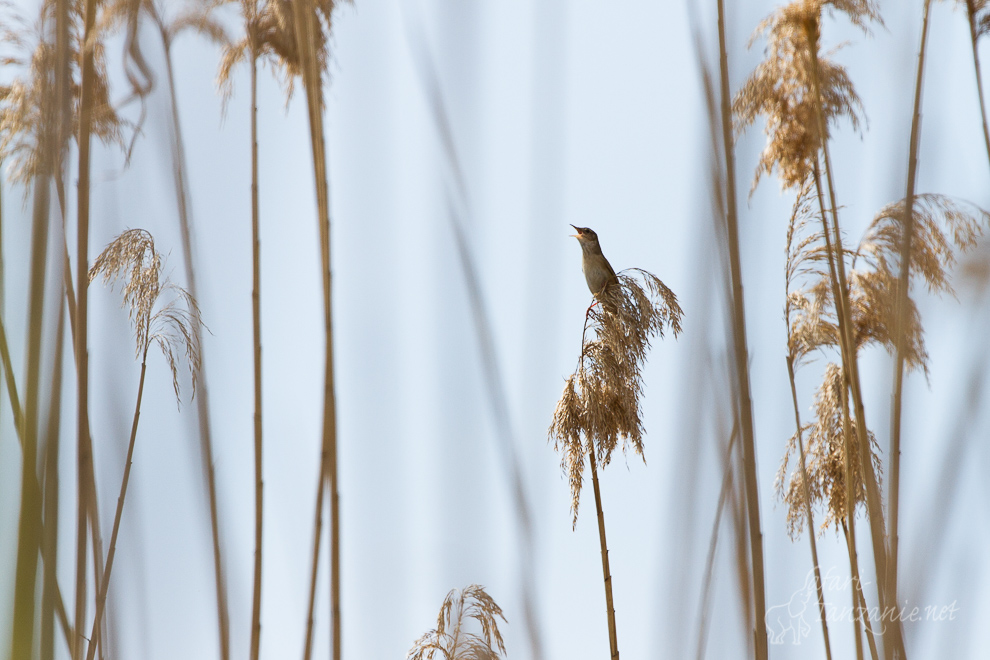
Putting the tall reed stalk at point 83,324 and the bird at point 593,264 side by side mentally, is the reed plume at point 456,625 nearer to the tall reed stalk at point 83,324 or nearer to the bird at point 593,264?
the tall reed stalk at point 83,324

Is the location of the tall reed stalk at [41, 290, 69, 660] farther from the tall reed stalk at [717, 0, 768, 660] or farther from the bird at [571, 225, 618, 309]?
the bird at [571, 225, 618, 309]

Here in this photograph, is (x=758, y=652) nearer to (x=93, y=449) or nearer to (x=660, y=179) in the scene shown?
(x=660, y=179)

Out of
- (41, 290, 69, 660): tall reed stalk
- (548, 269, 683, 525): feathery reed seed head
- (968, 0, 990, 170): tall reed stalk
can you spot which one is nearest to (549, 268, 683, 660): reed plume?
(548, 269, 683, 525): feathery reed seed head

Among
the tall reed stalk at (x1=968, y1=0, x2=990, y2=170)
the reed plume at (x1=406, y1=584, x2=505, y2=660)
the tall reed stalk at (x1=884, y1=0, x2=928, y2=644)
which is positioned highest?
the tall reed stalk at (x1=968, y1=0, x2=990, y2=170)

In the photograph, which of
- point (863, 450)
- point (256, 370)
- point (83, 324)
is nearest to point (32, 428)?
point (83, 324)

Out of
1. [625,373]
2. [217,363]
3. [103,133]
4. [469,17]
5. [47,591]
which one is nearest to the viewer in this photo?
[47,591]

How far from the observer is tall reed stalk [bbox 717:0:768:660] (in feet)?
3.08

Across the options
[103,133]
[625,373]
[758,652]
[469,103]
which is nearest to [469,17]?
[469,103]

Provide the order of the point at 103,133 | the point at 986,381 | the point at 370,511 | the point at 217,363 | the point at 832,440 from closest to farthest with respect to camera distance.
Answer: the point at 370,511, the point at 986,381, the point at 217,363, the point at 103,133, the point at 832,440

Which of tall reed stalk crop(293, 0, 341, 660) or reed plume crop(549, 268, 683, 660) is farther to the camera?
reed plume crop(549, 268, 683, 660)

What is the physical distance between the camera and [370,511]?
0.84 m

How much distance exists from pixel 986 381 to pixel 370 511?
0.77m

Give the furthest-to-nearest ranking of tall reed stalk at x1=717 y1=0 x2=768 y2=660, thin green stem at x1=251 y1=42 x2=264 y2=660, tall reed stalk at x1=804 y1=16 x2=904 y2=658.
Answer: thin green stem at x1=251 y1=42 x2=264 y2=660
tall reed stalk at x1=804 y1=16 x2=904 y2=658
tall reed stalk at x1=717 y1=0 x2=768 y2=660

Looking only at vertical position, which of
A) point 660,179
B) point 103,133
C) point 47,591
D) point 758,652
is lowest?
point 758,652
